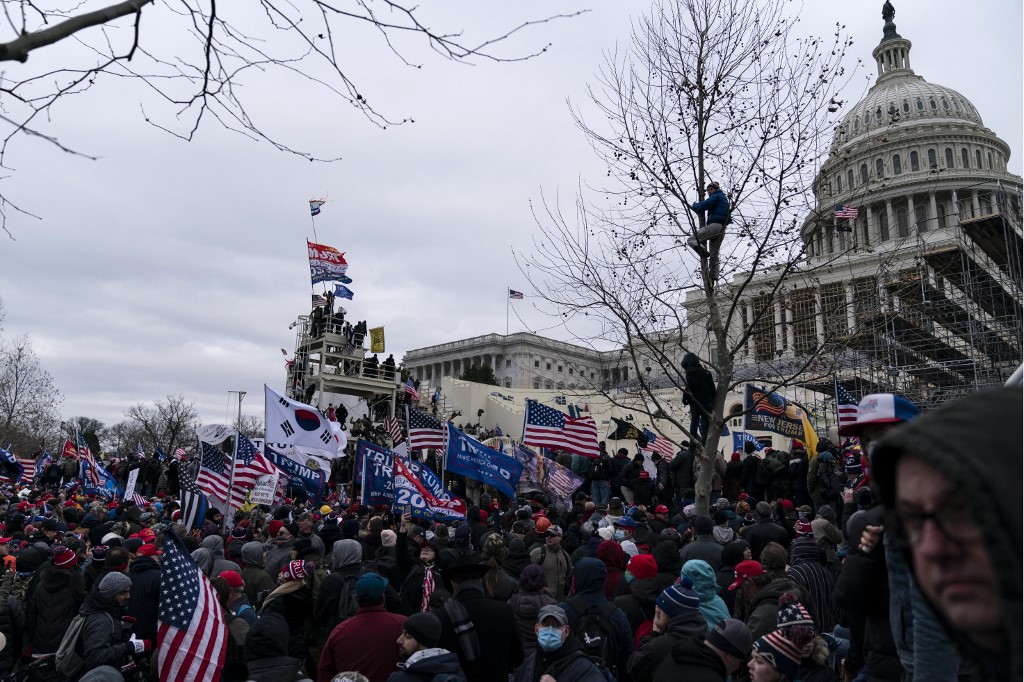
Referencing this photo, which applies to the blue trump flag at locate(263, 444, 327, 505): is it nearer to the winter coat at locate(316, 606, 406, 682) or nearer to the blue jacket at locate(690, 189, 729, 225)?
the blue jacket at locate(690, 189, 729, 225)

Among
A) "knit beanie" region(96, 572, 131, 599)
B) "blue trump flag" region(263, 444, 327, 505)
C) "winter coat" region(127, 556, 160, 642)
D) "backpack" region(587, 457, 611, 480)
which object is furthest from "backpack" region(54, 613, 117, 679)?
"backpack" region(587, 457, 611, 480)

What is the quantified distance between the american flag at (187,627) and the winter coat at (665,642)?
9.46 ft

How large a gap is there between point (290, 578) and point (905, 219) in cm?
5968

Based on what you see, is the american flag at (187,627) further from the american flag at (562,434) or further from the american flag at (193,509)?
the american flag at (562,434)

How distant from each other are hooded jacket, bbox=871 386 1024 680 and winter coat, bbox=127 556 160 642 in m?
7.10

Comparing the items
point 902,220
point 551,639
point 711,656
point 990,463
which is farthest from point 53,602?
point 902,220

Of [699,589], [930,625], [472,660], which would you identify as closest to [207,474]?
[472,660]

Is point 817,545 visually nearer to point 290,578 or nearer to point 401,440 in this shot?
point 290,578

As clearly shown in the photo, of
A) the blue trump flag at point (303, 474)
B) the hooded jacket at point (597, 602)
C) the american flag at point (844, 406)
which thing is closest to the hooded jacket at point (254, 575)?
the hooded jacket at point (597, 602)

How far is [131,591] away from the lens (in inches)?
271

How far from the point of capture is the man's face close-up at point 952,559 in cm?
114

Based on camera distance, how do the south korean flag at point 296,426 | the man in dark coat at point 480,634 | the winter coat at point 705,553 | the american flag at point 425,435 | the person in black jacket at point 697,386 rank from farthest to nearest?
the american flag at point 425,435
the south korean flag at point 296,426
the person in black jacket at point 697,386
the winter coat at point 705,553
the man in dark coat at point 480,634

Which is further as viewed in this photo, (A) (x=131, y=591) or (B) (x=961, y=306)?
(B) (x=961, y=306)

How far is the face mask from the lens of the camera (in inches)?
192
